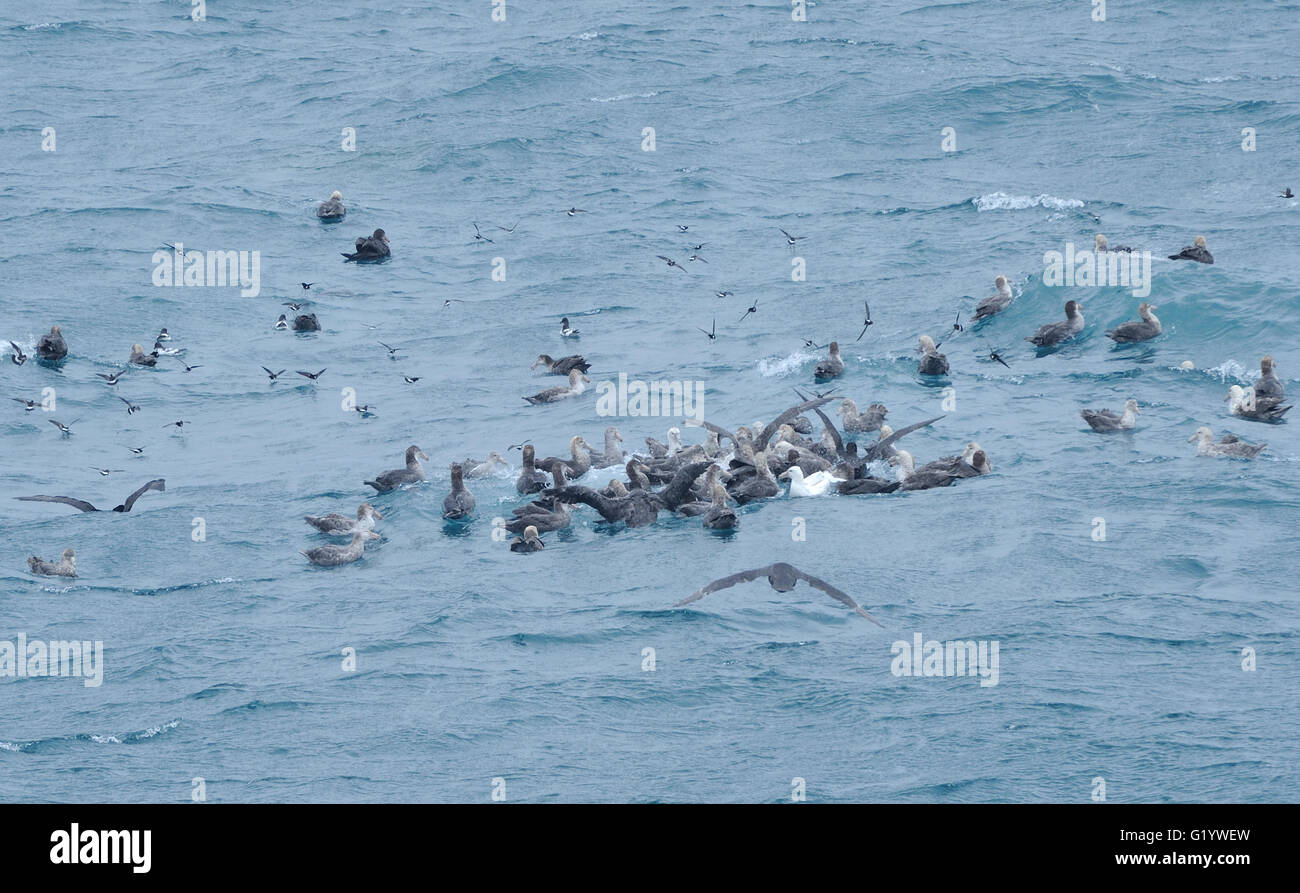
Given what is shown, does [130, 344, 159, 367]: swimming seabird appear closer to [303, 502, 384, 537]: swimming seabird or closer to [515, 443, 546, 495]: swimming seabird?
[303, 502, 384, 537]: swimming seabird

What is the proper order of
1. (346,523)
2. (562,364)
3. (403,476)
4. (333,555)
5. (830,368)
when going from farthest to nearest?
(562,364), (830,368), (403,476), (346,523), (333,555)

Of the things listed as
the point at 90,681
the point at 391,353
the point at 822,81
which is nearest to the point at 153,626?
the point at 90,681

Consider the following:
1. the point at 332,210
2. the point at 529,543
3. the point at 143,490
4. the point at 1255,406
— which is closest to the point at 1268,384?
the point at 1255,406

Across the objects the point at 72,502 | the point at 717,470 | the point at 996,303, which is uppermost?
the point at 996,303

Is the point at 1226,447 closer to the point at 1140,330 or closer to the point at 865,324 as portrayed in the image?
the point at 1140,330

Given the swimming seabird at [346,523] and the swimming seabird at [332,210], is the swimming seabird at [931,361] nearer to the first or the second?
the swimming seabird at [346,523]

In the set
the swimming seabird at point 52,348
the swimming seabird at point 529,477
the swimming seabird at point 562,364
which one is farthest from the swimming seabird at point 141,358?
the swimming seabird at point 529,477

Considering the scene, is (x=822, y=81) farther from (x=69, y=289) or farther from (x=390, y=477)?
(x=390, y=477)
